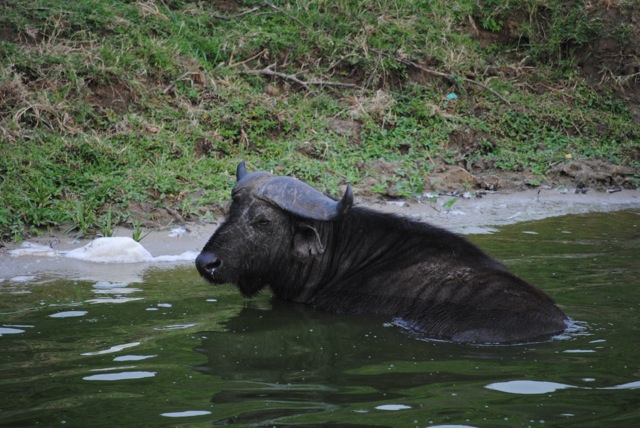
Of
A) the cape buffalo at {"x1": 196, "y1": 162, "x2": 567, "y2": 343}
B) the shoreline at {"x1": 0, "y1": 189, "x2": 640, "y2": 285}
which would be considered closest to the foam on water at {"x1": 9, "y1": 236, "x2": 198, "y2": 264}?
the shoreline at {"x1": 0, "y1": 189, "x2": 640, "y2": 285}

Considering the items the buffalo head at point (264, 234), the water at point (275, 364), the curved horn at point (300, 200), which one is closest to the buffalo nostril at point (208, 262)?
the buffalo head at point (264, 234)

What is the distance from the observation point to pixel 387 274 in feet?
21.3

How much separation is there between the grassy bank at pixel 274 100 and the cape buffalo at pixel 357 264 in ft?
9.03

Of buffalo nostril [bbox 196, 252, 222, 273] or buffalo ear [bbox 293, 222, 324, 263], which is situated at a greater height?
buffalo ear [bbox 293, 222, 324, 263]

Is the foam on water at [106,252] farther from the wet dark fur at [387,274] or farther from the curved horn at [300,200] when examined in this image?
the curved horn at [300,200]

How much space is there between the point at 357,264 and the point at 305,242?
43 centimetres

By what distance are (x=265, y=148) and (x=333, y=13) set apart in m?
4.01

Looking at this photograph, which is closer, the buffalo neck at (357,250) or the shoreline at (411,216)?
the buffalo neck at (357,250)

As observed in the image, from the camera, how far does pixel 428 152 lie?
11.9 meters

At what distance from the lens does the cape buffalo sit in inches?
235

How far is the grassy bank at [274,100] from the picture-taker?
9.89 metres

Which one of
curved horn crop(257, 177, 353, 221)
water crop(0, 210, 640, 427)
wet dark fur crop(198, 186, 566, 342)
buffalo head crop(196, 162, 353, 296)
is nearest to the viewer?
water crop(0, 210, 640, 427)

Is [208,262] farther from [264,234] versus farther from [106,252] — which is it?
[106,252]

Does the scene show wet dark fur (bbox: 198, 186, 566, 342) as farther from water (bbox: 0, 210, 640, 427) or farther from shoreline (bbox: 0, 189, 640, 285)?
shoreline (bbox: 0, 189, 640, 285)
